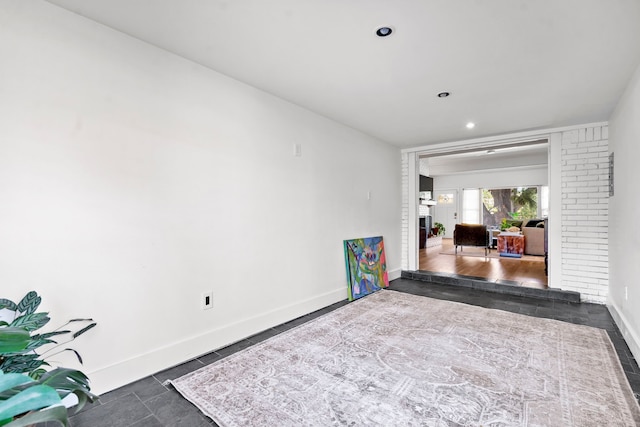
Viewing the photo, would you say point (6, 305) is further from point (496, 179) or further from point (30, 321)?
point (496, 179)

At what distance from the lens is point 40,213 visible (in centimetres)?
174

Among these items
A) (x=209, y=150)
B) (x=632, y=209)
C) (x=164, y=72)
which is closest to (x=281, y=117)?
(x=209, y=150)

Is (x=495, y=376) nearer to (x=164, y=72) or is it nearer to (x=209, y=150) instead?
(x=209, y=150)

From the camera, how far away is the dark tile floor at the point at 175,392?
1688 mm

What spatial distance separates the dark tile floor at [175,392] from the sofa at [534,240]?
411 cm

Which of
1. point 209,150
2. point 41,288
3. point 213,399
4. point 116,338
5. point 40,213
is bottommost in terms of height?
point 213,399

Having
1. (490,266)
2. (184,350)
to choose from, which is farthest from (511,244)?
(184,350)

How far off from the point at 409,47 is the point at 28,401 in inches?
101

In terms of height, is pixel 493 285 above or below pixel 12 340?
below

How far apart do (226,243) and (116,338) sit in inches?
39.4

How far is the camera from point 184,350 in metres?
2.35

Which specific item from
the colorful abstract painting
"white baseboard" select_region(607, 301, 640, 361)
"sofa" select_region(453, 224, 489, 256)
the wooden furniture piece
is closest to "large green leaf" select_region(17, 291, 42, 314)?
the colorful abstract painting

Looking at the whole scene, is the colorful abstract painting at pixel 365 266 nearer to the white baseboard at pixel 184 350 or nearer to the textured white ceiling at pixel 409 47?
the white baseboard at pixel 184 350

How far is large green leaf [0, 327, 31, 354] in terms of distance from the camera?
923mm
